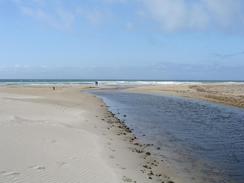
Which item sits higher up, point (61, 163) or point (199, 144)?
point (61, 163)

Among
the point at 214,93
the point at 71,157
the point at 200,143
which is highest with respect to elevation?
the point at 71,157

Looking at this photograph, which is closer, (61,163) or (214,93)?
(61,163)

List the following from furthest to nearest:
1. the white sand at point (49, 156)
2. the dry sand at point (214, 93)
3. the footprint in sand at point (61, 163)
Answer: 1. the dry sand at point (214, 93)
2. the footprint in sand at point (61, 163)
3. the white sand at point (49, 156)

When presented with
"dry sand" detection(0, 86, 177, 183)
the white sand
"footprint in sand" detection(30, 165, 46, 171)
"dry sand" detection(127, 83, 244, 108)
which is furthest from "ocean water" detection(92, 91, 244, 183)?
"dry sand" detection(127, 83, 244, 108)

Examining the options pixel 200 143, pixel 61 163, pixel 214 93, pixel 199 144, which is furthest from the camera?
pixel 214 93

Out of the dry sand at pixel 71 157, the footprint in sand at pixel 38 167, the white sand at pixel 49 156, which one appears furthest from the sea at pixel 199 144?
the footprint in sand at pixel 38 167

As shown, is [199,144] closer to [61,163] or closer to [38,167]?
[61,163]

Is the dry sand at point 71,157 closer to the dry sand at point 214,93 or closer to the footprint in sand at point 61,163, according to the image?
the footprint in sand at point 61,163

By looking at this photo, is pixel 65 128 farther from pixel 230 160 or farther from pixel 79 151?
pixel 230 160

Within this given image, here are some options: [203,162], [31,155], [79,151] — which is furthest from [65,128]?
[203,162]

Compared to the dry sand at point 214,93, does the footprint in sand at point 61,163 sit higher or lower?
higher

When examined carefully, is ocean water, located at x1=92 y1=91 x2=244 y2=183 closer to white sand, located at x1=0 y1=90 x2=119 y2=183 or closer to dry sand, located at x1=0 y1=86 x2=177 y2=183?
dry sand, located at x1=0 y1=86 x2=177 y2=183

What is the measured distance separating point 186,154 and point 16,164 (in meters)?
6.92

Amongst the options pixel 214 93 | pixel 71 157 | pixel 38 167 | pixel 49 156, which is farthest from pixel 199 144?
pixel 214 93
